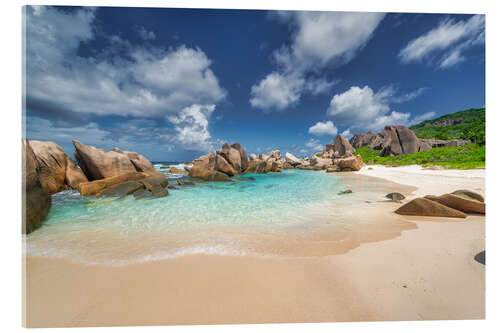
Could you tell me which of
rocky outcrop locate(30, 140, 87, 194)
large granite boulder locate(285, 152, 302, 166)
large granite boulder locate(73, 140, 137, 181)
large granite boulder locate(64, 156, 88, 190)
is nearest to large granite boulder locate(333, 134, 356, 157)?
large granite boulder locate(285, 152, 302, 166)

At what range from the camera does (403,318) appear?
1.45m

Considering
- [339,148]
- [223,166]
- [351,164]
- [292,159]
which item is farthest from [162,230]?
[339,148]

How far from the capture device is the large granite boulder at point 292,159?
32.6 metres

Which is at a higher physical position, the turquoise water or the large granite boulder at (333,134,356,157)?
the large granite boulder at (333,134,356,157)

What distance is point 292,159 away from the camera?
33188 mm

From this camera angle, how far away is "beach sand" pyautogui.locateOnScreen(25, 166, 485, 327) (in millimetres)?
1412

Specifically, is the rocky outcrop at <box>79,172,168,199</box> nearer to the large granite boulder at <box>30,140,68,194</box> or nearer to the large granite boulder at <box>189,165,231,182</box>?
the large granite boulder at <box>30,140,68,194</box>

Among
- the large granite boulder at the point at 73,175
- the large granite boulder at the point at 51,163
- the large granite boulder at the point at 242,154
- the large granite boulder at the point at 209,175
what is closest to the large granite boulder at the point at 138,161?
the large granite boulder at the point at 73,175

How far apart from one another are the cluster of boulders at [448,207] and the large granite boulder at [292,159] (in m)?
29.3

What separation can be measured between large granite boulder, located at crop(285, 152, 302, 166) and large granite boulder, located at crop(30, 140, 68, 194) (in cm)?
3046
